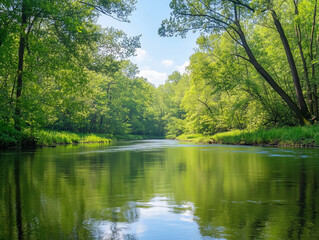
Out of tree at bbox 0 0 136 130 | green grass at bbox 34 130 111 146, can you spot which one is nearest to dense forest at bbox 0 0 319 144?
tree at bbox 0 0 136 130

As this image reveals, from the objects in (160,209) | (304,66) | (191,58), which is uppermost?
(191,58)

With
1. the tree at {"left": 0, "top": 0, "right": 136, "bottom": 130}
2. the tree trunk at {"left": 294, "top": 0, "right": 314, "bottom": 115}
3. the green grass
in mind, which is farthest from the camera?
the green grass

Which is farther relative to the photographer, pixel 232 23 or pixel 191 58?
pixel 191 58

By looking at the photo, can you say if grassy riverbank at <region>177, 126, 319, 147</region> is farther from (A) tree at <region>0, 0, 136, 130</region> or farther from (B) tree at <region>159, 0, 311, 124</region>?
(A) tree at <region>0, 0, 136, 130</region>

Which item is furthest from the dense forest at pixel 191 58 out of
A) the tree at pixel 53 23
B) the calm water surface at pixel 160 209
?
the calm water surface at pixel 160 209

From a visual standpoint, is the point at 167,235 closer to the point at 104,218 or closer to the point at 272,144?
the point at 104,218

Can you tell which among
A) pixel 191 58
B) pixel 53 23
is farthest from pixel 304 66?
pixel 53 23

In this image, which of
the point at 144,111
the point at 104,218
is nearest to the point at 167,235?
the point at 104,218

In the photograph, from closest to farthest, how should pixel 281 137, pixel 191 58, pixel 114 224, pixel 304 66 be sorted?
pixel 114 224 < pixel 281 137 < pixel 304 66 < pixel 191 58

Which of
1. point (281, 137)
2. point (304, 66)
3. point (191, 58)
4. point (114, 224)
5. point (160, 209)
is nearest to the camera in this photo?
point (114, 224)

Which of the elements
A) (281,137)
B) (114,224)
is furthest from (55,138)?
(114,224)

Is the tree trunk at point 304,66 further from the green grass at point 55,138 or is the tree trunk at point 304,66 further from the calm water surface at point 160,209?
the green grass at point 55,138

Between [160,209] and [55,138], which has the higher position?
[55,138]

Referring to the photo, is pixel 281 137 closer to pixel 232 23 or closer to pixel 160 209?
pixel 232 23
